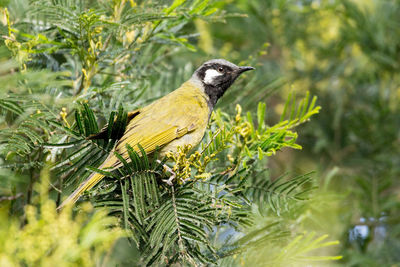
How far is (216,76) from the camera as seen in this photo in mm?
3436

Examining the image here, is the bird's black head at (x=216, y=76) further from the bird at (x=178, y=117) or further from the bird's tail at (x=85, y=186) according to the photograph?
the bird's tail at (x=85, y=186)

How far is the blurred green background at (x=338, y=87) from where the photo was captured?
10.7 ft

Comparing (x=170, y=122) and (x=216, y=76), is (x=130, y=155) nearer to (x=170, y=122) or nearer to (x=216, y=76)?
(x=170, y=122)

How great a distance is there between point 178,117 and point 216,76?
0.66 m

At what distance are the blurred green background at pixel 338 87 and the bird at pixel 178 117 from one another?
12 centimetres

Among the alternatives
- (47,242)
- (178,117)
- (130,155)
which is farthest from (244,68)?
(47,242)

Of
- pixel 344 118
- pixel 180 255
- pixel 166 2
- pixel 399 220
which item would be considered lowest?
pixel 399 220

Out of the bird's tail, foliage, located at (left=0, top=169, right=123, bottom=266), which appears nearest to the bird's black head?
the bird's tail

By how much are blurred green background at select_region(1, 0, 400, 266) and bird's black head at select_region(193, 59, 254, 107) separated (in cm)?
9

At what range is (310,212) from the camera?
2.71 m

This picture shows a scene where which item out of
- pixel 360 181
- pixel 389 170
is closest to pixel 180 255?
pixel 360 181

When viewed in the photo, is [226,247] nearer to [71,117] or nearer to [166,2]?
[71,117]

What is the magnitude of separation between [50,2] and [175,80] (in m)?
1.18

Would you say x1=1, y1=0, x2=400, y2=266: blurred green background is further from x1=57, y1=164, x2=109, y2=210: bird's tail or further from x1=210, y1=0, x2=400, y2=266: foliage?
x1=57, y1=164, x2=109, y2=210: bird's tail
